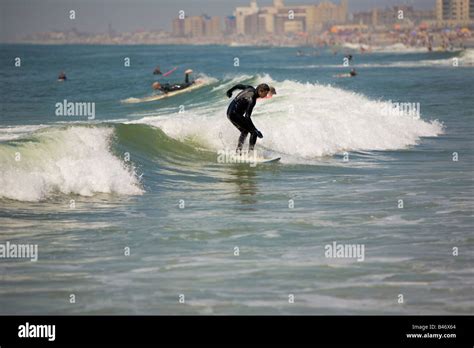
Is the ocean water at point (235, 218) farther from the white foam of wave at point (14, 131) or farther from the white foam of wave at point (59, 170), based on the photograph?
the white foam of wave at point (14, 131)

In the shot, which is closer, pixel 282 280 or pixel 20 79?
pixel 282 280

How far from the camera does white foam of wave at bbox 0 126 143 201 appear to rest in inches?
574

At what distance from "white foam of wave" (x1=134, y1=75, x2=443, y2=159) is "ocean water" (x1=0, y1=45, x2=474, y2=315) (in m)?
0.07

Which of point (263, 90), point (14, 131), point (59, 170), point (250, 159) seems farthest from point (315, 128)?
point (59, 170)

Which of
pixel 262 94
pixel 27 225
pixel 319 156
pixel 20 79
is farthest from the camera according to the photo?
pixel 20 79

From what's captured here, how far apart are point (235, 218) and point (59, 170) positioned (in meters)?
3.88

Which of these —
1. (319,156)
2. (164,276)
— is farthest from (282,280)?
(319,156)

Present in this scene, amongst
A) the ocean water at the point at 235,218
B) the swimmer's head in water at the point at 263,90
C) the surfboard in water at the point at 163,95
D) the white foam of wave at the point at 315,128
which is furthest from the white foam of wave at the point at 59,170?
the surfboard in water at the point at 163,95

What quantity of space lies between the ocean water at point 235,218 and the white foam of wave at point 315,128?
0.23 ft

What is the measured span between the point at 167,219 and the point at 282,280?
3486mm

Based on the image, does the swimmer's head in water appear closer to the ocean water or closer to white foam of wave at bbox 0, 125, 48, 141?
the ocean water

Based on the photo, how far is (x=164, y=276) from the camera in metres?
9.92

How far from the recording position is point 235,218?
512 inches

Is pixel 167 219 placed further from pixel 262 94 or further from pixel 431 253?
pixel 262 94
